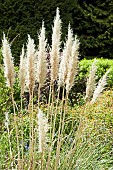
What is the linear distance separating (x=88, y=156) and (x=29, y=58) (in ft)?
3.77

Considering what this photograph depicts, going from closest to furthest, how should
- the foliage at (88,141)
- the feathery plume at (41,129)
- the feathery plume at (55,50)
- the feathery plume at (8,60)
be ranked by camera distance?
the feathery plume at (41,129) < the feathery plume at (8,60) < the feathery plume at (55,50) < the foliage at (88,141)

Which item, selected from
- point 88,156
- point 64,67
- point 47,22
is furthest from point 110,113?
point 47,22

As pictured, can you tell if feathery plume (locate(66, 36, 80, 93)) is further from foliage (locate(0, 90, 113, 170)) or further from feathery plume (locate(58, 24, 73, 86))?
foliage (locate(0, 90, 113, 170))

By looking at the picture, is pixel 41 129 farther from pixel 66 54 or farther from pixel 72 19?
pixel 72 19

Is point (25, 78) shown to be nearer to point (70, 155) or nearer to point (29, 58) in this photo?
point (29, 58)

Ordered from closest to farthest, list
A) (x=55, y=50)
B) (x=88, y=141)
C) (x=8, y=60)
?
(x=8, y=60) < (x=55, y=50) < (x=88, y=141)

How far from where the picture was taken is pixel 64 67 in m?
2.90

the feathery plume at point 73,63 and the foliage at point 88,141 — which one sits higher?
the feathery plume at point 73,63

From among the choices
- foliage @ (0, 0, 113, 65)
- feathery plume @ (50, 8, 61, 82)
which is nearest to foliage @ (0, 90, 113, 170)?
feathery plume @ (50, 8, 61, 82)

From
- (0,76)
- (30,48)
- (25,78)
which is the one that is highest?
(30,48)

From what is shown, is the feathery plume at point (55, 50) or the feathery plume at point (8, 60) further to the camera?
the feathery plume at point (55, 50)

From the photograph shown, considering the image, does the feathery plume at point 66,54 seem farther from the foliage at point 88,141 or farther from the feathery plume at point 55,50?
the foliage at point 88,141

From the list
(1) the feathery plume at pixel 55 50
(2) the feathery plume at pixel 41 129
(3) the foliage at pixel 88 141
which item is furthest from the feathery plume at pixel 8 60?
(3) the foliage at pixel 88 141

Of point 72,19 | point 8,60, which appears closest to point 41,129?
point 8,60
